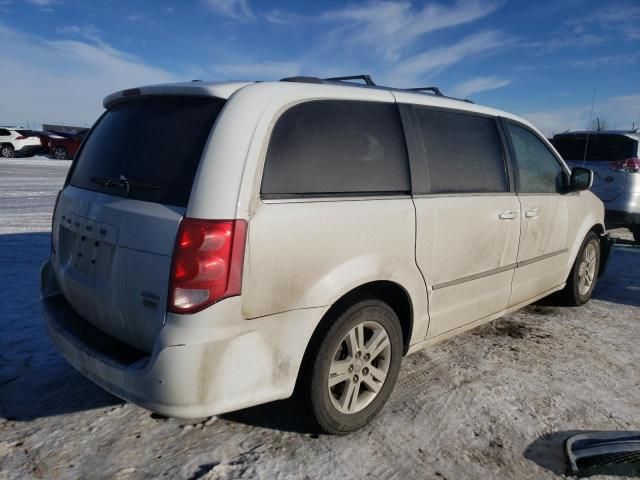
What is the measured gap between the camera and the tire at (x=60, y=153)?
25.2m

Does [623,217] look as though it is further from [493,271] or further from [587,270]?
[493,271]

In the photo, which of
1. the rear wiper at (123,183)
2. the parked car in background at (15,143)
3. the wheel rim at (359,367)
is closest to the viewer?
the rear wiper at (123,183)

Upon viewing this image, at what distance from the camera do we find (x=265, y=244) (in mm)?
2070

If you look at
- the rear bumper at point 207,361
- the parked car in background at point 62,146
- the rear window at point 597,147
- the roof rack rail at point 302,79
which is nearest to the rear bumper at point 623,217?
the rear window at point 597,147

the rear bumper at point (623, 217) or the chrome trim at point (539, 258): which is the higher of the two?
the rear bumper at point (623, 217)

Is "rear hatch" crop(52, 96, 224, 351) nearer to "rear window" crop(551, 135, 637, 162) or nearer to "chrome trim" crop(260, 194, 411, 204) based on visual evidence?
"chrome trim" crop(260, 194, 411, 204)

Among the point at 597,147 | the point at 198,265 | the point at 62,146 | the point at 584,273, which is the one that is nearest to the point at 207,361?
the point at 198,265

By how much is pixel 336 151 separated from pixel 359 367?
111 cm

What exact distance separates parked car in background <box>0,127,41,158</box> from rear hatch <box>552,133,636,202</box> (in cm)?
2532

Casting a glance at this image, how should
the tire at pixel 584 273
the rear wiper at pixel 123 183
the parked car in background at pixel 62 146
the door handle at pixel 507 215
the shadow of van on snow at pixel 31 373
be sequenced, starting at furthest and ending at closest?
the parked car in background at pixel 62 146
the tire at pixel 584 273
the door handle at pixel 507 215
the shadow of van on snow at pixel 31 373
the rear wiper at pixel 123 183

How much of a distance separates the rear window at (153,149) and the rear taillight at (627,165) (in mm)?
6857

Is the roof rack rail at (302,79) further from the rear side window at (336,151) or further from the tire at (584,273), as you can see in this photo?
the tire at (584,273)

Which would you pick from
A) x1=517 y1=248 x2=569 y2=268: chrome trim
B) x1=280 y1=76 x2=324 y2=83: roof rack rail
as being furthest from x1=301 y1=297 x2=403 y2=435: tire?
x1=517 y1=248 x2=569 y2=268: chrome trim

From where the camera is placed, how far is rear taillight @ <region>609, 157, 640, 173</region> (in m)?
7.04
